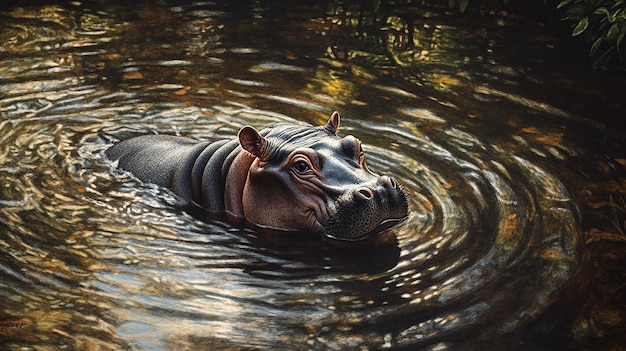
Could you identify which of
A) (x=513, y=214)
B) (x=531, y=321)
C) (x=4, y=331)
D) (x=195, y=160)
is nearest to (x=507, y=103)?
(x=513, y=214)

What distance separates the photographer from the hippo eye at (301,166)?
20.4 ft

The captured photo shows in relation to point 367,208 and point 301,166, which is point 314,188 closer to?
point 301,166

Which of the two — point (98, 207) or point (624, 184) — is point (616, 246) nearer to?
point (624, 184)

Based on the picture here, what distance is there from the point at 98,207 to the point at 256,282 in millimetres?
1596

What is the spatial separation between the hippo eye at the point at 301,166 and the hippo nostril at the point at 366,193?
0.44 m

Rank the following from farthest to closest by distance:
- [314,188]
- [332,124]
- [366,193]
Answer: [332,124]
[314,188]
[366,193]

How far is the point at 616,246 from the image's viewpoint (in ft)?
20.4

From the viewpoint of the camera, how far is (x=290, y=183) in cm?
629

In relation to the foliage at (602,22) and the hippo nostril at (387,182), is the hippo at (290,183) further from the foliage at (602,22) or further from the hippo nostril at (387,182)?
the foliage at (602,22)

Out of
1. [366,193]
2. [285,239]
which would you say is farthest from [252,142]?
[366,193]

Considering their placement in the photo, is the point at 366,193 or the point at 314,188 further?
the point at 314,188

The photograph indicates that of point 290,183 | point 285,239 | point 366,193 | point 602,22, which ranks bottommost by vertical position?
point 285,239

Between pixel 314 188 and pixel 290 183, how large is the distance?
0.21 metres

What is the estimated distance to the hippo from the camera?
6.03m
